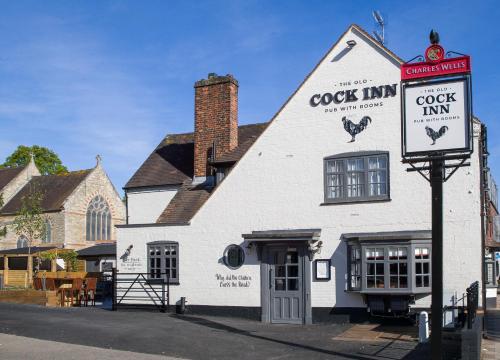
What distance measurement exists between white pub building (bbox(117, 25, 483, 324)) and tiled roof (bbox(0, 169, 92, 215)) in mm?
32842

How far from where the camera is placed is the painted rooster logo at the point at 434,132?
10.00m

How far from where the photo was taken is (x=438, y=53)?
10047mm

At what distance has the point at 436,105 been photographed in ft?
33.1

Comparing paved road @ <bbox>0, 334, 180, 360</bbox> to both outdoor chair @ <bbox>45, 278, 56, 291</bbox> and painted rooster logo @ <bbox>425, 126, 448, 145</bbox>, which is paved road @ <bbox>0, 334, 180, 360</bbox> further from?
outdoor chair @ <bbox>45, 278, 56, 291</bbox>

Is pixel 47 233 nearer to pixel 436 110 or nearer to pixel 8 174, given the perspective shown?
pixel 8 174

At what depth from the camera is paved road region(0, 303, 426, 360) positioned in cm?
1234

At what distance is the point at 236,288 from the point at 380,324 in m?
4.47

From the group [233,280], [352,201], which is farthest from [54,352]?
[352,201]

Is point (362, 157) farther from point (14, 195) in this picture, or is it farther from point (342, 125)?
point (14, 195)

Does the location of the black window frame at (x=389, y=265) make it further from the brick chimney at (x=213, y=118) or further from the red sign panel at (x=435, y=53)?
the brick chimney at (x=213, y=118)

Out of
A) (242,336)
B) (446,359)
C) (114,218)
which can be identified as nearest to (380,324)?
(242,336)

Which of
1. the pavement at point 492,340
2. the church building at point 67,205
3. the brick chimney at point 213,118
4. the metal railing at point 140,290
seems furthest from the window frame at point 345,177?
Result: the church building at point 67,205

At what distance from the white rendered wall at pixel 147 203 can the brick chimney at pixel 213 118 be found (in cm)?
274

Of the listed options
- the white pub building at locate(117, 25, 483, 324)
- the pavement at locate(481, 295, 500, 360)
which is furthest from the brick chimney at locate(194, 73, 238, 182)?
the pavement at locate(481, 295, 500, 360)
